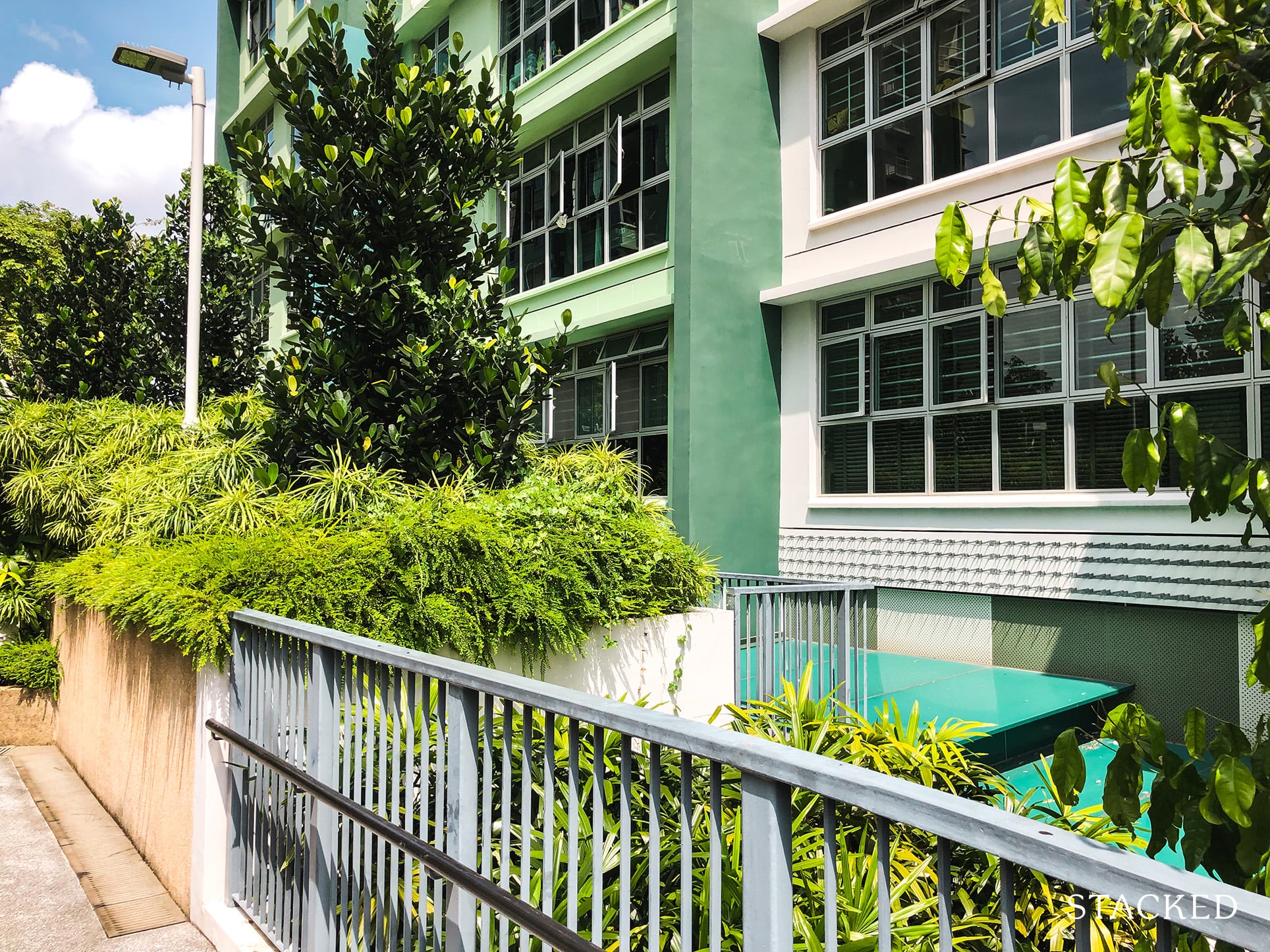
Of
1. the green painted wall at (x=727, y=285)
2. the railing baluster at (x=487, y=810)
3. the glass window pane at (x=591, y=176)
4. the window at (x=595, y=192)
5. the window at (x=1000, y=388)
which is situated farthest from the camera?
the glass window pane at (x=591, y=176)

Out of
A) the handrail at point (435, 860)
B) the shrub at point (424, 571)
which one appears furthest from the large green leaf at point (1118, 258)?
the shrub at point (424, 571)

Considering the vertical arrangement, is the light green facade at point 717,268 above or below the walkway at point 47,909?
above

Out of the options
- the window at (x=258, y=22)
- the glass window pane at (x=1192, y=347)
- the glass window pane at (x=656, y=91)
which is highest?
the window at (x=258, y=22)

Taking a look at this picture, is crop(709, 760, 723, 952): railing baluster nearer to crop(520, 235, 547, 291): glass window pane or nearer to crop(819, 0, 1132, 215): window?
crop(819, 0, 1132, 215): window

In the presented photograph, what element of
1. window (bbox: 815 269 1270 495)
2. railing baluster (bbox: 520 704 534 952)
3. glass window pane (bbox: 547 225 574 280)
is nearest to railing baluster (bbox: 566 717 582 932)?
railing baluster (bbox: 520 704 534 952)

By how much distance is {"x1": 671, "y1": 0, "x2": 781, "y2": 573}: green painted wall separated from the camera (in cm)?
1109

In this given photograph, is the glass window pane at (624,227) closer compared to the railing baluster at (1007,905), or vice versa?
the railing baluster at (1007,905)

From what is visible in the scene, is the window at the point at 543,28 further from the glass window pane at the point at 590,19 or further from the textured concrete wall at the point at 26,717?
the textured concrete wall at the point at 26,717

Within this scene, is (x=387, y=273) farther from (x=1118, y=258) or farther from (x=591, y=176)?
(x=591, y=176)

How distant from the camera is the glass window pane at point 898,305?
10.4 meters

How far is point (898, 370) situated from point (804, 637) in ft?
13.7

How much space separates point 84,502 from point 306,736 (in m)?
5.84

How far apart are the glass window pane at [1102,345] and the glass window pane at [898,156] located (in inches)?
102

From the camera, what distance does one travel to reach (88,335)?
10.2m
